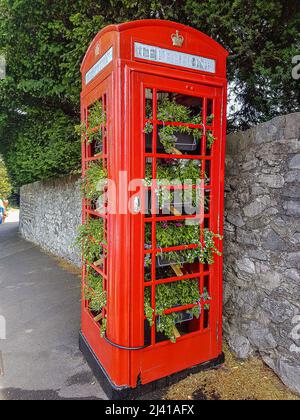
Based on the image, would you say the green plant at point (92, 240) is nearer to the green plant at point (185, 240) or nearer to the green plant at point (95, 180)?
the green plant at point (95, 180)

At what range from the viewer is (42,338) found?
12.5 feet

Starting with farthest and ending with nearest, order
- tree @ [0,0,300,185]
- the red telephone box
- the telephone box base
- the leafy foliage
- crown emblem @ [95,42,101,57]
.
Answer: the leafy foliage → tree @ [0,0,300,185] → crown emblem @ [95,42,101,57] → the telephone box base → the red telephone box

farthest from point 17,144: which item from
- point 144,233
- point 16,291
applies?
point 144,233

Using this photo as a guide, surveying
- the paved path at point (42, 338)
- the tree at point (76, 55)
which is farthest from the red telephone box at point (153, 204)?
the tree at point (76, 55)

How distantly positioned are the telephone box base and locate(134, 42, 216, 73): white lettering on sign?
279 centimetres

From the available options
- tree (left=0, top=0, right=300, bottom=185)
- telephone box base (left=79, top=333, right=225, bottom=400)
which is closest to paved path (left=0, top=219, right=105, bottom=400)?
telephone box base (left=79, top=333, right=225, bottom=400)

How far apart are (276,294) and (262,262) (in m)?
0.32

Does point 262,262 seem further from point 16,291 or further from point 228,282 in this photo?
point 16,291

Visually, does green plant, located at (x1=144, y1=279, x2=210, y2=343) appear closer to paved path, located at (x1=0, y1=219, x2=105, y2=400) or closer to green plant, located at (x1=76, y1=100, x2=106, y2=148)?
paved path, located at (x1=0, y1=219, x2=105, y2=400)

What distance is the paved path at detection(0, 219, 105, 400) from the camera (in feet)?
9.23

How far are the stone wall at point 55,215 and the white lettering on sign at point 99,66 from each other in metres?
3.11

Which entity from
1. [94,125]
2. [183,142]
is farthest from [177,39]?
[94,125]

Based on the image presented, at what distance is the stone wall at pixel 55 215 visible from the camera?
741 cm
